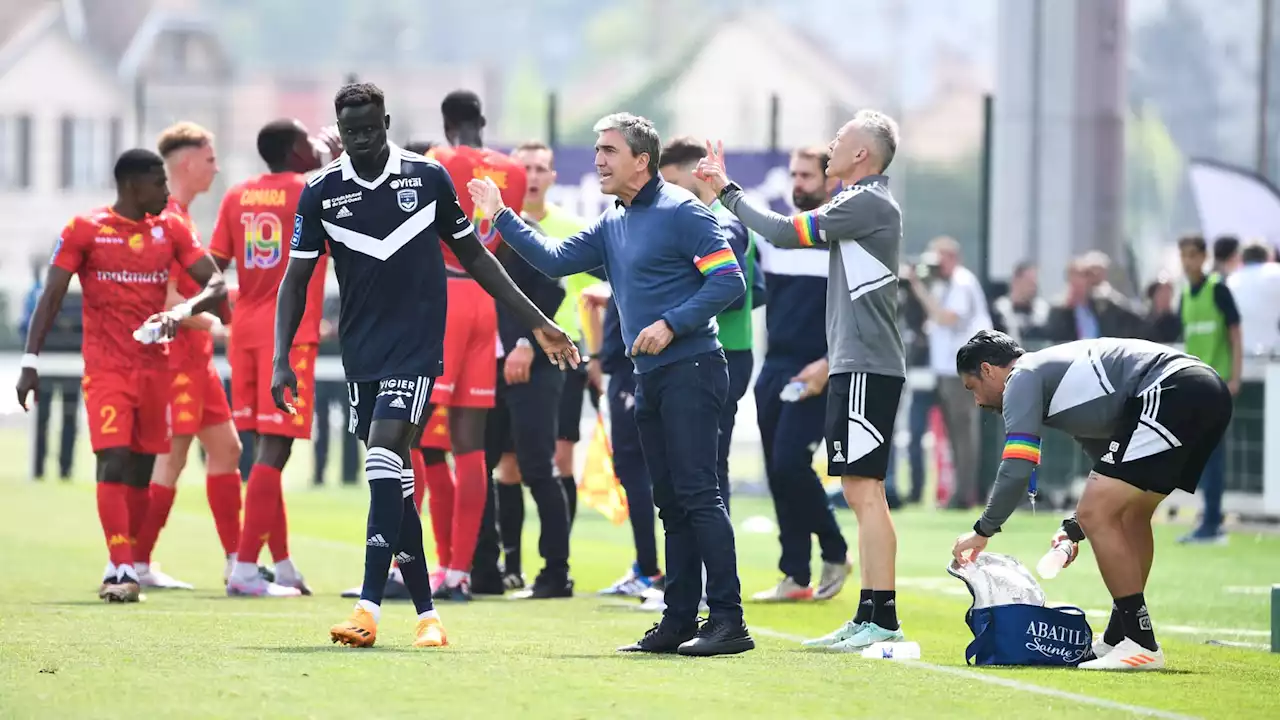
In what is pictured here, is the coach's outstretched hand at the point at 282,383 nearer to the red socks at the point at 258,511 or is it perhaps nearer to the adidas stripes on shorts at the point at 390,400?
the adidas stripes on shorts at the point at 390,400

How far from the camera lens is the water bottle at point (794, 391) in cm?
1176

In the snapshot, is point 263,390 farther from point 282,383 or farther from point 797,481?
point 282,383

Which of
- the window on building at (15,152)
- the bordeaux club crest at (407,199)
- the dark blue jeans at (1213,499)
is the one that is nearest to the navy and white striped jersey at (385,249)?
the bordeaux club crest at (407,199)

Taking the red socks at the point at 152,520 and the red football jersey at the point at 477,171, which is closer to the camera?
the red football jersey at the point at 477,171

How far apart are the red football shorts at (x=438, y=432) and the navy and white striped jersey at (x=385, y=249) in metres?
2.64

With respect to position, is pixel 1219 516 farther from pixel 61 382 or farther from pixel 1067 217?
Result: pixel 61 382

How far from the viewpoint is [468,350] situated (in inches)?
449

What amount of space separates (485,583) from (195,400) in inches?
71.3

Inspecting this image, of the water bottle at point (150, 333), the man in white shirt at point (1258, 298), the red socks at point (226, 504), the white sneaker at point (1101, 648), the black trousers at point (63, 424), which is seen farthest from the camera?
the black trousers at point (63, 424)

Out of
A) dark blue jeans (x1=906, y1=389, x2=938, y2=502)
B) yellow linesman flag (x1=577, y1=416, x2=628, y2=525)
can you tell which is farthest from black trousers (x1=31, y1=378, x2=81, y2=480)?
yellow linesman flag (x1=577, y1=416, x2=628, y2=525)

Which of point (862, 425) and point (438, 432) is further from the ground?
point (862, 425)

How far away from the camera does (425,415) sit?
8.95m

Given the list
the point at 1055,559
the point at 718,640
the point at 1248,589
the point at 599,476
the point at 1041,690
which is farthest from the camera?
the point at 599,476

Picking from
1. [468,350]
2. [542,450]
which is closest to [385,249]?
[468,350]
